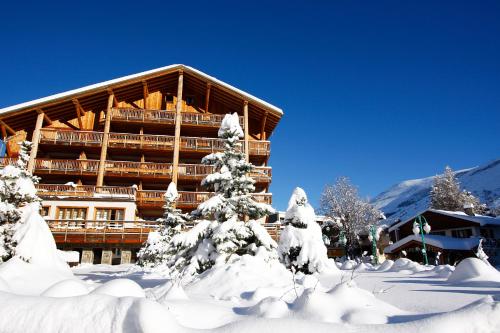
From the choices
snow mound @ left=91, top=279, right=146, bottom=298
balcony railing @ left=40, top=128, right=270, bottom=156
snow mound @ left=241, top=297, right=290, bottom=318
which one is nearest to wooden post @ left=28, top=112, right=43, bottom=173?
balcony railing @ left=40, top=128, right=270, bottom=156

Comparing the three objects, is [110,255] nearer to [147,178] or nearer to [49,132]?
[147,178]

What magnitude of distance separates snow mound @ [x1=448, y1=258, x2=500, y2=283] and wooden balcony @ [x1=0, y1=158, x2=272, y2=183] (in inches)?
707

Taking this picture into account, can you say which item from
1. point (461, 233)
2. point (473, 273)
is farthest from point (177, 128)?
point (461, 233)

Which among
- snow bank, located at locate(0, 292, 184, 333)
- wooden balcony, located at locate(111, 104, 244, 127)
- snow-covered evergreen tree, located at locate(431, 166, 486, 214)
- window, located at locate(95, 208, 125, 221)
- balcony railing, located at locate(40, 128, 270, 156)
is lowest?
snow bank, located at locate(0, 292, 184, 333)

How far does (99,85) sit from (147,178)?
9299 millimetres

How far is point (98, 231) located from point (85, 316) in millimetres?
22743

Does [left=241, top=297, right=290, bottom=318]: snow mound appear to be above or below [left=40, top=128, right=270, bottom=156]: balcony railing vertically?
below

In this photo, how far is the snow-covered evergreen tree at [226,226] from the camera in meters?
10.6

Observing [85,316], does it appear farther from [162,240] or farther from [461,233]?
[461,233]

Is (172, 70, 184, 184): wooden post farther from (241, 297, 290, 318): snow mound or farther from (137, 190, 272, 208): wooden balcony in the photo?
(241, 297, 290, 318): snow mound

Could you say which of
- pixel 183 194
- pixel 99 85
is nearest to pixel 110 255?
pixel 183 194

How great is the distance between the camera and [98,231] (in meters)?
23.2

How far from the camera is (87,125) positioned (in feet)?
100

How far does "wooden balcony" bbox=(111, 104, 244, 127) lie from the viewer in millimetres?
29859
